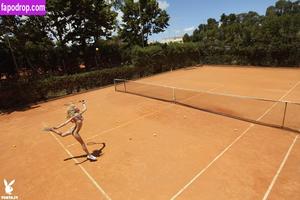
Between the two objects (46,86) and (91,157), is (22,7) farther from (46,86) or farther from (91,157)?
(91,157)

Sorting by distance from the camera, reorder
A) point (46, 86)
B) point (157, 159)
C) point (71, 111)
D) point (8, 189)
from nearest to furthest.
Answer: point (8, 189) < point (71, 111) < point (157, 159) < point (46, 86)

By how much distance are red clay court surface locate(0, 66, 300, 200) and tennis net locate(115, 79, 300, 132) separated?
0.66m

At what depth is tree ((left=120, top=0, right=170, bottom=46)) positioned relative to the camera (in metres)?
29.5

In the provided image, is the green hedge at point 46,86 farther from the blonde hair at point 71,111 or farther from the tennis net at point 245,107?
the blonde hair at point 71,111

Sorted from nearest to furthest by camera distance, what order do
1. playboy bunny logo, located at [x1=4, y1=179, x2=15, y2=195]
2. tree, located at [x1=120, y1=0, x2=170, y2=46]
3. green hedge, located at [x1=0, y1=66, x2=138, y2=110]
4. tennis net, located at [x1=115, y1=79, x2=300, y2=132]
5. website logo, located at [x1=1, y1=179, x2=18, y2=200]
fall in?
website logo, located at [x1=1, y1=179, x2=18, y2=200] → playboy bunny logo, located at [x1=4, y1=179, x2=15, y2=195] → tennis net, located at [x1=115, y1=79, x2=300, y2=132] → green hedge, located at [x1=0, y1=66, x2=138, y2=110] → tree, located at [x1=120, y1=0, x2=170, y2=46]

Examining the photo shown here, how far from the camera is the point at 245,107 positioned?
1135cm

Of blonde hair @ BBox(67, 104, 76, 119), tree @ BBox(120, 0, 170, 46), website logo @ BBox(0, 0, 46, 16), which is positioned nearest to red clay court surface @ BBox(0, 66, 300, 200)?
blonde hair @ BBox(67, 104, 76, 119)

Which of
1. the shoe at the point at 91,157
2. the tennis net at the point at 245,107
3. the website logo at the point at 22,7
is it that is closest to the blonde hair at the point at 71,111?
the shoe at the point at 91,157

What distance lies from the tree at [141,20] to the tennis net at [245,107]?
17.3 metres

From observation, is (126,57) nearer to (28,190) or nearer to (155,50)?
(155,50)

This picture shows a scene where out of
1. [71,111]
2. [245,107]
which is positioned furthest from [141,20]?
[71,111]

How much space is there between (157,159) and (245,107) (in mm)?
6646

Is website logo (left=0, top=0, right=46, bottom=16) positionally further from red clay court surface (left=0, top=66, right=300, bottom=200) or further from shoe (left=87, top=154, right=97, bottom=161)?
shoe (left=87, top=154, right=97, bottom=161)

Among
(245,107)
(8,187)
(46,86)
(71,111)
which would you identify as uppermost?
(71,111)
